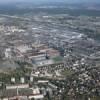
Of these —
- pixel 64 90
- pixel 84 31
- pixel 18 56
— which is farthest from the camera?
pixel 84 31

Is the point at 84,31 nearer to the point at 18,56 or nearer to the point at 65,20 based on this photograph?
the point at 65,20

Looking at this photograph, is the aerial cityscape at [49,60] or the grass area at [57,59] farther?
the grass area at [57,59]

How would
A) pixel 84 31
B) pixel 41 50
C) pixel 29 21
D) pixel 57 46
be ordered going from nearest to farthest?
pixel 41 50, pixel 57 46, pixel 84 31, pixel 29 21

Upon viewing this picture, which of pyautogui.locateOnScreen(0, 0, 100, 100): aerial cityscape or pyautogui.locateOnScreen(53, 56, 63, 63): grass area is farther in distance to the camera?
pyautogui.locateOnScreen(53, 56, 63, 63): grass area

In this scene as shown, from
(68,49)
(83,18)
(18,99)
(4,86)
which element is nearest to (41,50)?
(68,49)

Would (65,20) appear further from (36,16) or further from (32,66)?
(32,66)

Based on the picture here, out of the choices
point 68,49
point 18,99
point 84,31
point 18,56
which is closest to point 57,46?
point 68,49

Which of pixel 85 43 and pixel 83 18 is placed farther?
pixel 83 18

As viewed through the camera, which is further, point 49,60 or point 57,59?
point 57,59
